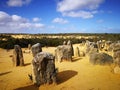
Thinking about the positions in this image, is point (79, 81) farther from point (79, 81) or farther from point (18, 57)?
point (18, 57)

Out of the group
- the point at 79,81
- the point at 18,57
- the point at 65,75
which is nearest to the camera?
the point at 79,81

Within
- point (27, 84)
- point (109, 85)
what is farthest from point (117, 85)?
point (27, 84)

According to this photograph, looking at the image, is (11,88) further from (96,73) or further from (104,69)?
(104,69)

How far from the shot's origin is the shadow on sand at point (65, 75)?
995 centimetres

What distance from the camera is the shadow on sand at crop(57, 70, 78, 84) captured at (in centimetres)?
995

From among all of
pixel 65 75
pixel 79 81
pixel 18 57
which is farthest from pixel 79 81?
pixel 18 57

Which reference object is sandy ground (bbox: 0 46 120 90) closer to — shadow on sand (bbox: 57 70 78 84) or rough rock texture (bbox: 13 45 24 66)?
shadow on sand (bbox: 57 70 78 84)

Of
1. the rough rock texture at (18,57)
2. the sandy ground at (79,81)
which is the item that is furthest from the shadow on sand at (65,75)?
the rough rock texture at (18,57)

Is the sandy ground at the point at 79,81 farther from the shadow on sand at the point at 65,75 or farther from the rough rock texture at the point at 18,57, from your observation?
the rough rock texture at the point at 18,57

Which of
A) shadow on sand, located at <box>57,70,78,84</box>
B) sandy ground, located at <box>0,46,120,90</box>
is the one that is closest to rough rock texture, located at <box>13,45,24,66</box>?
sandy ground, located at <box>0,46,120,90</box>

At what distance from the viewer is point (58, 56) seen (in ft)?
51.3

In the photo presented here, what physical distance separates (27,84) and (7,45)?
2747 centimetres

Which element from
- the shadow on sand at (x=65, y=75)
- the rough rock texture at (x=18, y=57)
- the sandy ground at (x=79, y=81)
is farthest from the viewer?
the rough rock texture at (x=18, y=57)

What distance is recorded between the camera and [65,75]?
10.9 metres
